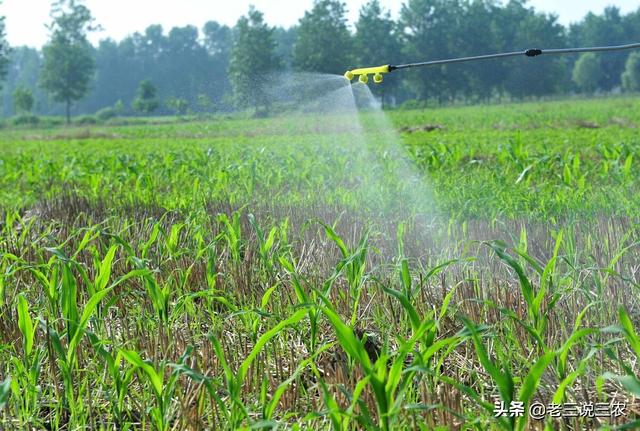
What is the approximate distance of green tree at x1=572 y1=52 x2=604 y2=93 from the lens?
70.2 meters

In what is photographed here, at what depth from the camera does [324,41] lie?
5759 cm

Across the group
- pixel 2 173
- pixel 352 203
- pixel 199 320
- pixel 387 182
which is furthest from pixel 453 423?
pixel 2 173

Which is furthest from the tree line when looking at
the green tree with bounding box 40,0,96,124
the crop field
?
the crop field

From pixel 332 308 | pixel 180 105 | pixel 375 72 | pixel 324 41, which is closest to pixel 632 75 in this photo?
pixel 324 41

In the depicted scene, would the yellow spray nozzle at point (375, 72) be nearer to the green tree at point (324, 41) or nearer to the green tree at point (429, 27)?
the green tree at point (324, 41)

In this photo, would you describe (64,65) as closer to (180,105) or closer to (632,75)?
(180,105)

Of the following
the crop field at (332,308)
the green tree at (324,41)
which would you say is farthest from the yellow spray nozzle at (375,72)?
the green tree at (324,41)

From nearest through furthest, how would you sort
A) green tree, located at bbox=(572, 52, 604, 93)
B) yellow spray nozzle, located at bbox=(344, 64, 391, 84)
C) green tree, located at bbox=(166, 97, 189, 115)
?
1. yellow spray nozzle, located at bbox=(344, 64, 391, 84)
2. green tree, located at bbox=(166, 97, 189, 115)
3. green tree, located at bbox=(572, 52, 604, 93)

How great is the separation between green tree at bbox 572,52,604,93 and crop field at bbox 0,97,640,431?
6863 centimetres

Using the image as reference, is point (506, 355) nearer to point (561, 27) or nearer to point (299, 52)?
point (299, 52)

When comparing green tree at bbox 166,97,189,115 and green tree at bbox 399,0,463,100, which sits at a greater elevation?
green tree at bbox 399,0,463,100

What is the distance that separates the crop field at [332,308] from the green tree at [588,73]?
225ft

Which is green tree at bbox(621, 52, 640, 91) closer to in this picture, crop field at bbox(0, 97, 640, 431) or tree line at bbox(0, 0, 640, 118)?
tree line at bbox(0, 0, 640, 118)

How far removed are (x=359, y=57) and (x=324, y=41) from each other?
28.2 feet
